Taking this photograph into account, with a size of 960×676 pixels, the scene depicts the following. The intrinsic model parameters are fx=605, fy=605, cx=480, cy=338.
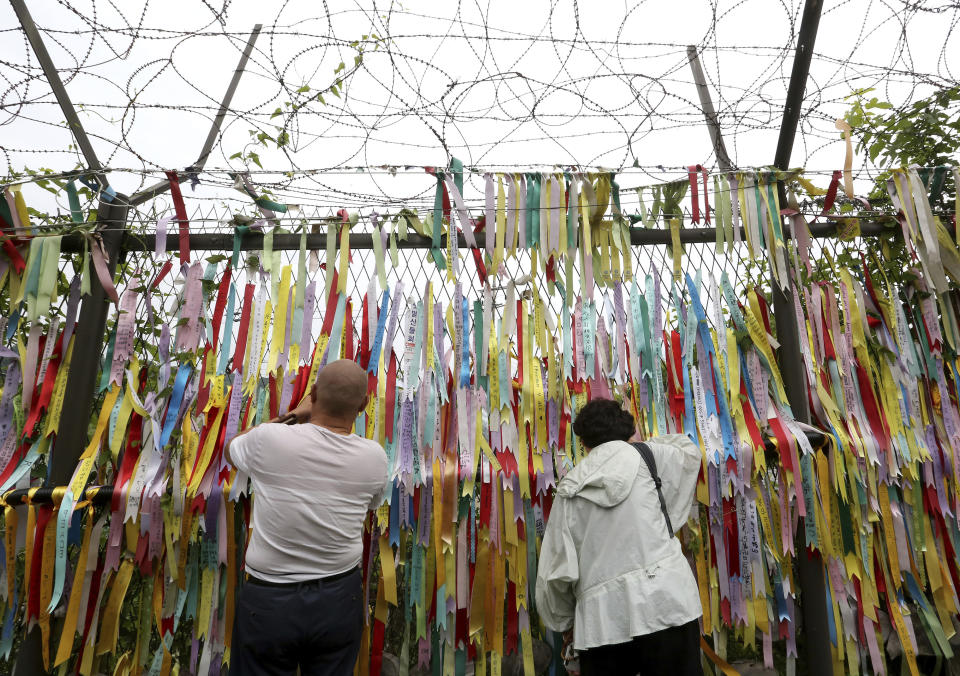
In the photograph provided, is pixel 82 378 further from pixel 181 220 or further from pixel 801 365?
pixel 801 365

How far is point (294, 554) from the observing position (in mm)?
1760

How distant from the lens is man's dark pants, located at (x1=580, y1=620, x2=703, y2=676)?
5.74 ft

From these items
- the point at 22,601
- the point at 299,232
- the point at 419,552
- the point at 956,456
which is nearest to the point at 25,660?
the point at 22,601

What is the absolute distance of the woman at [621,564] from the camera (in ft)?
5.75

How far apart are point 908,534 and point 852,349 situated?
0.78 metres

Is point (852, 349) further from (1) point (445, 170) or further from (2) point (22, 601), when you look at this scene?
(2) point (22, 601)

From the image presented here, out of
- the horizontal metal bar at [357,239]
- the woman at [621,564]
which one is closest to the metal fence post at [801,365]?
the horizontal metal bar at [357,239]

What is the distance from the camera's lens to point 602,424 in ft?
6.54

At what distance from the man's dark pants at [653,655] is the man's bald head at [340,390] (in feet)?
3.41

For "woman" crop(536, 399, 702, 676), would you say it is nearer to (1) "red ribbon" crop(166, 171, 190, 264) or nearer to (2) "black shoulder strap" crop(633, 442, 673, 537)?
(2) "black shoulder strap" crop(633, 442, 673, 537)

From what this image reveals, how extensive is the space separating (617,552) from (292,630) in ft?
3.17

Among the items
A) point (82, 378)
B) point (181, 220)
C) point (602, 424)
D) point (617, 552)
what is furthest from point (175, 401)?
point (617, 552)

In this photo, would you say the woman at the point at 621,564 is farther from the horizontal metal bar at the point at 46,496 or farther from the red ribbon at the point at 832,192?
the horizontal metal bar at the point at 46,496

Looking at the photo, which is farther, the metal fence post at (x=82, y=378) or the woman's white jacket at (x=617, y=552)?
the metal fence post at (x=82, y=378)
